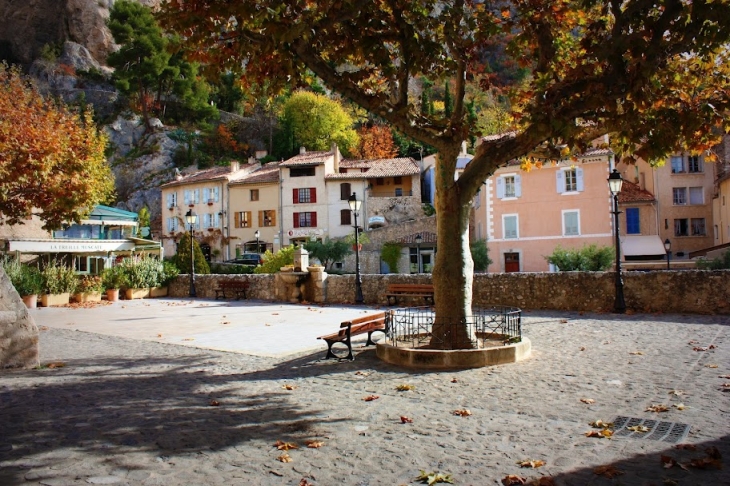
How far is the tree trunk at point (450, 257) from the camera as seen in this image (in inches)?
342

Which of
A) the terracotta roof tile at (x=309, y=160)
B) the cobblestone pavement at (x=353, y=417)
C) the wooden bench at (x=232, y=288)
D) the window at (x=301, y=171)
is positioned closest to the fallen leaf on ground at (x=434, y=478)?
the cobblestone pavement at (x=353, y=417)

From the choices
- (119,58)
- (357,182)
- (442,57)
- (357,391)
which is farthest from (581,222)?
(119,58)

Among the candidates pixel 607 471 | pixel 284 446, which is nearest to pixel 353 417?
pixel 284 446

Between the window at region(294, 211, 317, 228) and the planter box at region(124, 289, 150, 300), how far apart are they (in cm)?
2481

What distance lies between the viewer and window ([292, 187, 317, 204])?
49656 millimetres

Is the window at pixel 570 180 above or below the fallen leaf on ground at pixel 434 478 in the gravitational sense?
above

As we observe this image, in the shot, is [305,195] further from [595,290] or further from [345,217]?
[595,290]

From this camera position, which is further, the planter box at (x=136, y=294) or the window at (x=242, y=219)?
the window at (x=242, y=219)

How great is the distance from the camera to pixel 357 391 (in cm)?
689

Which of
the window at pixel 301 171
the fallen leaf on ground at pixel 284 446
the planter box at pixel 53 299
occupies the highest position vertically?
the window at pixel 301 171

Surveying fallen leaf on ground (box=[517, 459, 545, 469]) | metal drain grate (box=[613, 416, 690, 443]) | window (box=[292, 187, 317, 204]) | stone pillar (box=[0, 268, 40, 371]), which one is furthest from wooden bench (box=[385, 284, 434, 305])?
window (box=[292, 187, 317, 204])

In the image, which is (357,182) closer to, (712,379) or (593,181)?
(593,181)

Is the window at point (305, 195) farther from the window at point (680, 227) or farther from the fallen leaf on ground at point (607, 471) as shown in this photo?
the fallen leaf on ground at point (607, 471)

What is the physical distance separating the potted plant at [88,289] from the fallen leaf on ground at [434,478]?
22.4m
